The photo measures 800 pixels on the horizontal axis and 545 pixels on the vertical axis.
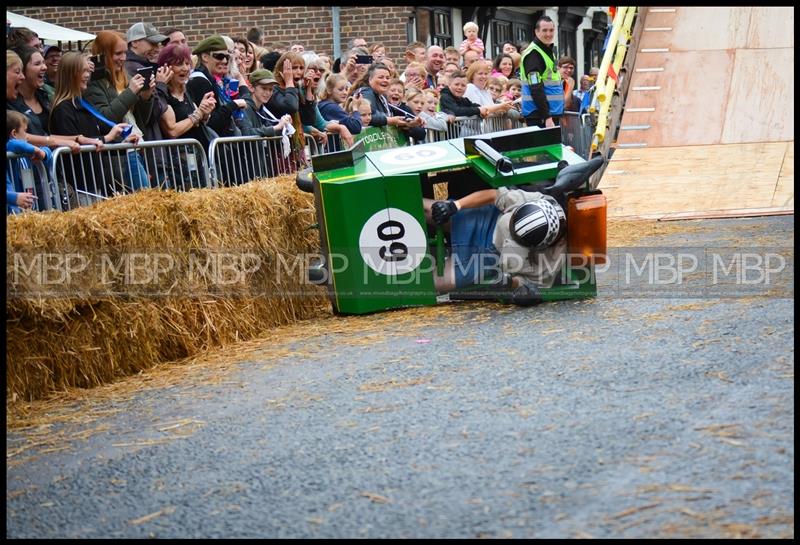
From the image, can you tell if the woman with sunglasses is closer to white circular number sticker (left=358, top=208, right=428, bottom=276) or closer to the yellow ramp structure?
white circular number sticker (left=358, top=208, right=428, bottom=276)

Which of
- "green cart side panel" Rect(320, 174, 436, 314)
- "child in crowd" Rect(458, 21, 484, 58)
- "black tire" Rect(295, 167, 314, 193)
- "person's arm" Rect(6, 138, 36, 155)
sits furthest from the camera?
"child in crowd" Rect(458, 21, 484, 58)

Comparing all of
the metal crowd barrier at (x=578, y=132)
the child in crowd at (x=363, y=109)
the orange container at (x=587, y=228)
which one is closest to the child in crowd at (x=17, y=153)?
the orange container at (x=587, y=228)

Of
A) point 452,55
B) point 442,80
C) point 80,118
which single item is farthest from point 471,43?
point 80,118

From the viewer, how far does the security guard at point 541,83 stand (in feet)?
58.5

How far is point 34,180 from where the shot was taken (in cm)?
821

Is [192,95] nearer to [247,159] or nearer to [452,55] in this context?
[247,159]

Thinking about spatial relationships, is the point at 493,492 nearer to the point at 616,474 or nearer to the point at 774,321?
the point at 616,474

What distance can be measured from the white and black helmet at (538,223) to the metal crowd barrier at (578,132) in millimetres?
10559

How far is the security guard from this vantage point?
17.8m

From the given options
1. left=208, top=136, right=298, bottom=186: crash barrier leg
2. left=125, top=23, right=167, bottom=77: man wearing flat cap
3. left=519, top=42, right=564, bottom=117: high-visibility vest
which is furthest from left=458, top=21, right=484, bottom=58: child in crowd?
left=125, top=23, right=167, bottom=77: man wearing flat cap

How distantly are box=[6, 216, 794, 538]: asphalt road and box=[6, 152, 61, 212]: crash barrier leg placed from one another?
Result: 5.05 feet

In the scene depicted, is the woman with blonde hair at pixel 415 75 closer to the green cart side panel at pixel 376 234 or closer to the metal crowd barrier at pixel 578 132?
the metal crowd barrier at pixel 578 132

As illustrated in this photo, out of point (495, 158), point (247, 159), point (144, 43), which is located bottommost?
point (247, 159)

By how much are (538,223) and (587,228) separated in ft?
1.38
